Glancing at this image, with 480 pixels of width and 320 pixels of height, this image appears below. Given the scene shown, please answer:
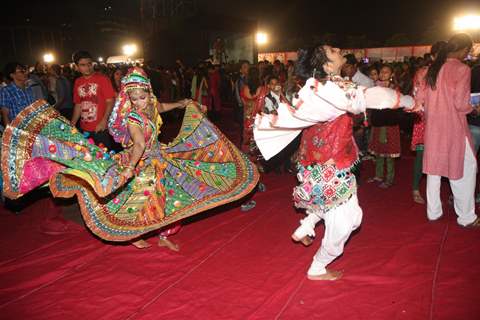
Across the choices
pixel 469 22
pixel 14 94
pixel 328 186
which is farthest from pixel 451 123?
pixel 469 22

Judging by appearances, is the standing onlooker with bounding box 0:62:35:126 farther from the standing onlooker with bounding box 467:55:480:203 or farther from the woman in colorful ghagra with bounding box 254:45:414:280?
the standing onlooker with bounding box 467:55:480:203

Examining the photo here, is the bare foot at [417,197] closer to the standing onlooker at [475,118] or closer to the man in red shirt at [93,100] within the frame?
the standing onlooker at [475,118]

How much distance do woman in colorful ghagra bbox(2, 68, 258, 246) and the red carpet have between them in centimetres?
48

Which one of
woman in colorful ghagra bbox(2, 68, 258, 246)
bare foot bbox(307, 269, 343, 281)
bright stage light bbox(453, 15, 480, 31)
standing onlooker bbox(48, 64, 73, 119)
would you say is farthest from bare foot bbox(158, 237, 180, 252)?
bright stage light bbox(453, 15, 480, 31)

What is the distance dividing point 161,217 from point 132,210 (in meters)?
0.29

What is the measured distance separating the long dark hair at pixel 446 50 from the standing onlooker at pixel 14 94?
15.6 feet

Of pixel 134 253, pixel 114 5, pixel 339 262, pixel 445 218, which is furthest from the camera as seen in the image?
pixel 114 5

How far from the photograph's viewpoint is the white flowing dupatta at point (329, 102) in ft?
8.05

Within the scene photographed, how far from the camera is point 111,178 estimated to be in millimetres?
2963

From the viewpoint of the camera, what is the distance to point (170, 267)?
3.46 metres

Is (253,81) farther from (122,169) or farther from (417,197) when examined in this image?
(122,169)

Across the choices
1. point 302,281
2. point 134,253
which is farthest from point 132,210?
point 302,281

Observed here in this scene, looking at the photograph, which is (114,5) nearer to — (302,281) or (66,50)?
(66,50)

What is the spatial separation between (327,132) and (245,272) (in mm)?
1433
